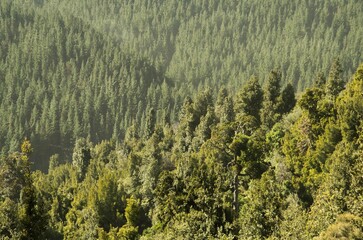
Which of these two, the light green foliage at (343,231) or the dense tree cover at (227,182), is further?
the dense tree cover at (227,182)

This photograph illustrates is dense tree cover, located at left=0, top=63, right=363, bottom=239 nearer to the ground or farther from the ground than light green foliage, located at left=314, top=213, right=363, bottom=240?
nearer to the ground

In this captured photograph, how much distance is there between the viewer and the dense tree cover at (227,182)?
43594mm

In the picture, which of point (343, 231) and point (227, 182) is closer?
point (343, 231)

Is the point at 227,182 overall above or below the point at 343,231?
below

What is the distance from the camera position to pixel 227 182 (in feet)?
199

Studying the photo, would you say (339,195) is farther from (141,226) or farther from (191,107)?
(191,107)

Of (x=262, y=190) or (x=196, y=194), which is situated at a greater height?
(x=262, y=190)

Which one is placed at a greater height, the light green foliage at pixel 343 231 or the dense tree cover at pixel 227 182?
the light green foliage at pixel 343 231

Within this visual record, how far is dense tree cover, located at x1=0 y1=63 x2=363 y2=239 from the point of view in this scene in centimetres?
4359

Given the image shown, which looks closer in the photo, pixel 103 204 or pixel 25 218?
pixel 25 218

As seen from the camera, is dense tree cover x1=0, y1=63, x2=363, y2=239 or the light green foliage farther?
dense tree cover x1=0, y1=63, x2=363, y2=239

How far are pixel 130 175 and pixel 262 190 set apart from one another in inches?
2386

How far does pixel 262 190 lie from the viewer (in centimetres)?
4925

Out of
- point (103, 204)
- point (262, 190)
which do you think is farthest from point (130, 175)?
point (262, 190)
